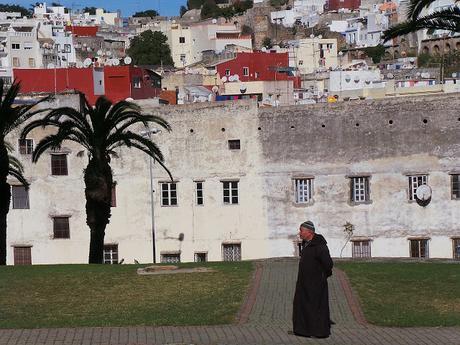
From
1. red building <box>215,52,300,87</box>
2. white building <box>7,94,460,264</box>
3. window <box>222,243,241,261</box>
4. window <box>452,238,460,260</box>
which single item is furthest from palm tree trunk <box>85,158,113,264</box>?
red building <box>215,52,300,87</box>

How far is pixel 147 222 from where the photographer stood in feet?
145

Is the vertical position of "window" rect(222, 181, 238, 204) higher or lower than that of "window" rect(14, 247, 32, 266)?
higher

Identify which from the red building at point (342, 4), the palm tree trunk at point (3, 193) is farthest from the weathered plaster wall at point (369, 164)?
the red building at point (342, 4)

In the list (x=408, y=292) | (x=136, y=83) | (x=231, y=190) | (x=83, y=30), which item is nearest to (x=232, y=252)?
(x=231, y=190)

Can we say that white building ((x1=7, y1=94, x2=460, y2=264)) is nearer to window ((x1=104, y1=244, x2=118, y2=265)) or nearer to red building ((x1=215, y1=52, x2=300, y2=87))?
window ((x1=104, y1=244, x2=118, y2=265))

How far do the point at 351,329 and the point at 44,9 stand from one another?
158 m

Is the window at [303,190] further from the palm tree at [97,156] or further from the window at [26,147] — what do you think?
the palm tree at [97,156]

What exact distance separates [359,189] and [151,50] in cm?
8463

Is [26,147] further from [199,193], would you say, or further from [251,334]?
[251,334]

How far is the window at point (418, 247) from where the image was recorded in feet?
138

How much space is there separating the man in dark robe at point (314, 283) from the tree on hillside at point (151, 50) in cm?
10608

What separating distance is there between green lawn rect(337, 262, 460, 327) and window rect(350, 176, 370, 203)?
17177 millimetres

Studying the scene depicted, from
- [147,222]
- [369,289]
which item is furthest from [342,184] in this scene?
[369,289]

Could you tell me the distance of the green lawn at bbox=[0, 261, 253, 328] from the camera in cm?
1717
